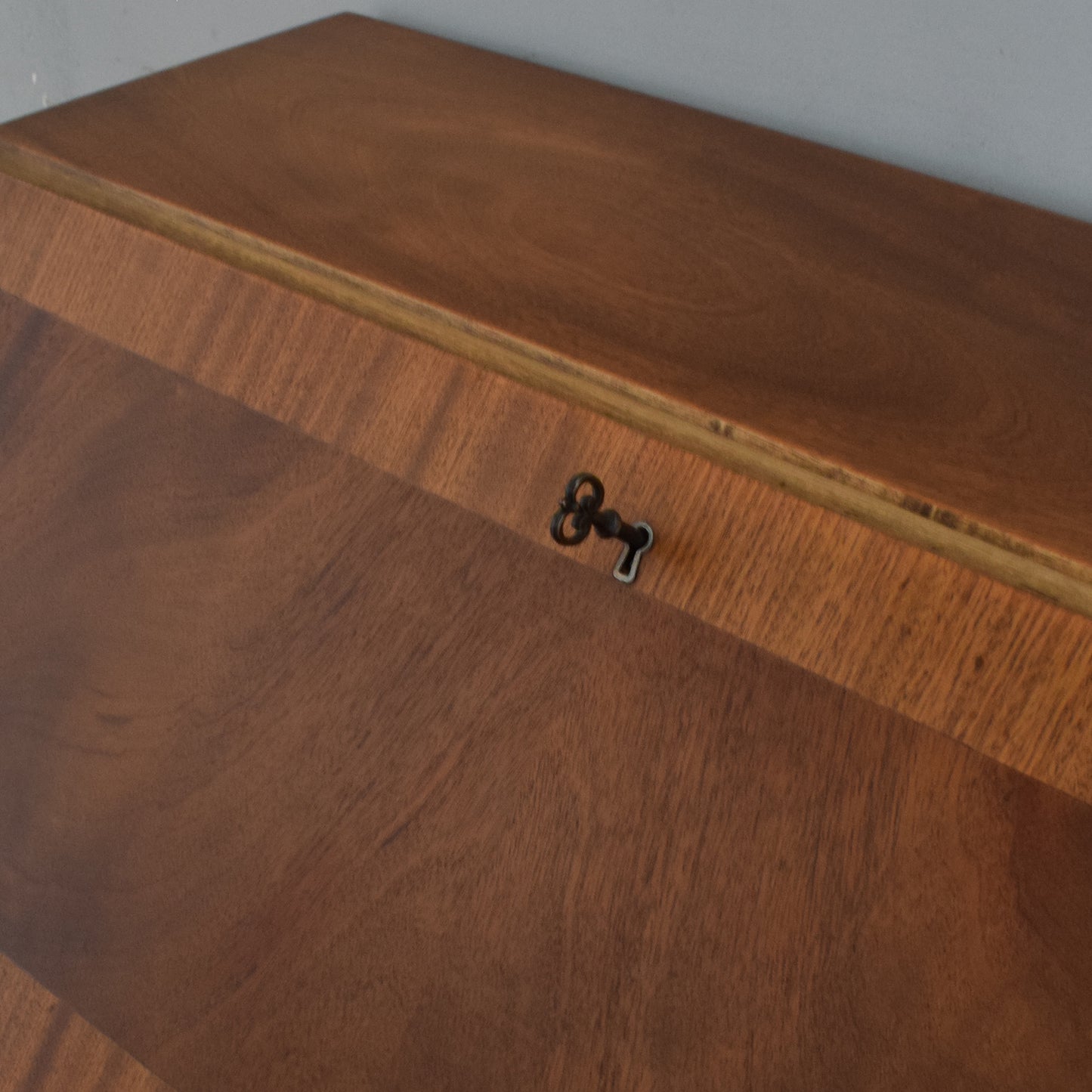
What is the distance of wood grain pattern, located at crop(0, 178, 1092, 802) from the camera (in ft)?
1.40

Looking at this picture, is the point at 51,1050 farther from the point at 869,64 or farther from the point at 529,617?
the point at 869,64

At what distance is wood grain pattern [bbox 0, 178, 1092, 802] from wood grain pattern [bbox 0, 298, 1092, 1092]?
0.6 inches

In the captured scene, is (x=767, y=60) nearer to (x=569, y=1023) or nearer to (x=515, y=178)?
(x=515, y=178)

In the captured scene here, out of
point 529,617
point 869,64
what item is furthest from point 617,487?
point 869,64

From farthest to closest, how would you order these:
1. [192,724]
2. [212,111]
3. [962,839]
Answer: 1. [212,111]
2. [192,724]
3. [962,839]

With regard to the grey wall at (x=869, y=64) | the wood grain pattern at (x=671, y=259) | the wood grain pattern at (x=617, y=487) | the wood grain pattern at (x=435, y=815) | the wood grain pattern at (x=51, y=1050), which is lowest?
the wood grain pattern at (x=51, y=1050)

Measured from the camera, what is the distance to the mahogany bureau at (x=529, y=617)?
45 cm

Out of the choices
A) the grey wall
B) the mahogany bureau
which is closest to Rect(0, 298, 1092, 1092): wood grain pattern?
the mahogany bureau

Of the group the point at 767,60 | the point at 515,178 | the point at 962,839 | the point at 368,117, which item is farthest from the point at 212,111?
the point at 962,839

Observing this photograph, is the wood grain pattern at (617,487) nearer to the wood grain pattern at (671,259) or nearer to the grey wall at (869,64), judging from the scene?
the wood grain pattern at (671,259)

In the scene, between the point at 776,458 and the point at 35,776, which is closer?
the point at 776,458

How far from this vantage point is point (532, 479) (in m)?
0.51

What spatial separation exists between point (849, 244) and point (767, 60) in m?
0.23

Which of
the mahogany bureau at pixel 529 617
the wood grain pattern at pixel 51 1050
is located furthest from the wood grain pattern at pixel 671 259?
the wood grain pattern at pixel 51 1050
